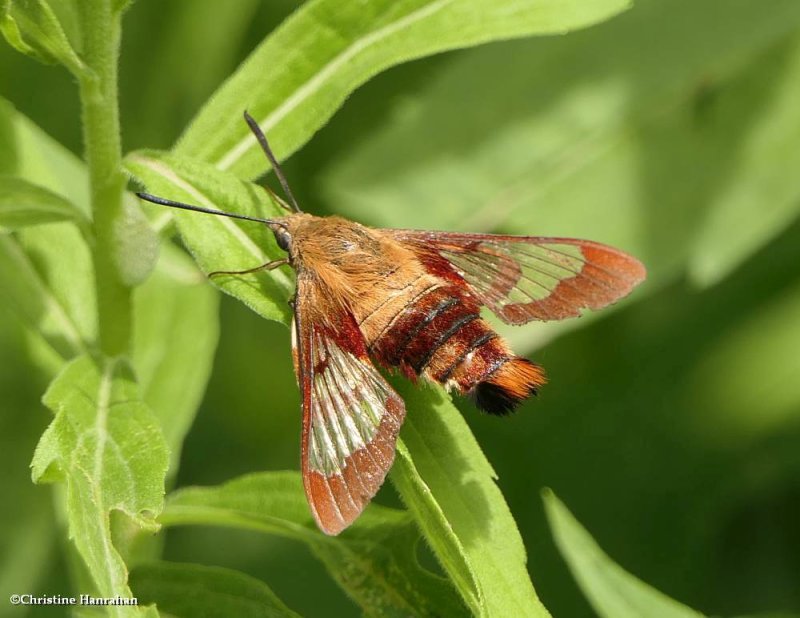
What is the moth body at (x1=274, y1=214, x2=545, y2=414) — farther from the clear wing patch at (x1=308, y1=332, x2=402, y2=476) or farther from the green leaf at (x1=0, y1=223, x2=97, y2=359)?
the green leaf at (x1=0, y1=223, x2=97, y2=359)

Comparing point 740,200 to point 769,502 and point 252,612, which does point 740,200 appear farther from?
point 252,612

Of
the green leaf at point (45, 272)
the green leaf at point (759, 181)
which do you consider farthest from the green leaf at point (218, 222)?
the green leaf at point (759, 181)

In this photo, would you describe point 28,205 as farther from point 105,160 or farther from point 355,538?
point 355,538

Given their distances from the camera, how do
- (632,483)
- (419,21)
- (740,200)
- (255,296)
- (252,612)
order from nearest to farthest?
(255,296), (252,612), (419,21), (740,200), (632,483)

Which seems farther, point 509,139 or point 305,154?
point 305,154

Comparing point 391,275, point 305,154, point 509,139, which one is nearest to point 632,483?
point 509,139

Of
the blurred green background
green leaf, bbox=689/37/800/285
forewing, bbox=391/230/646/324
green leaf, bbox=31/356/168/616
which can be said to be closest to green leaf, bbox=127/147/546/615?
green leaf, bbox=31/356/168/616

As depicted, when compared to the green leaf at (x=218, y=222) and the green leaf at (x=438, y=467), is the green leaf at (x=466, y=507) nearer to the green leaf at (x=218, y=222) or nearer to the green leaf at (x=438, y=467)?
the green leaf at (x=438, y=467)

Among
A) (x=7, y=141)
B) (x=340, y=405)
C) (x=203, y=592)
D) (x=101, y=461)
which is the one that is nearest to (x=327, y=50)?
(x=340, y=405)

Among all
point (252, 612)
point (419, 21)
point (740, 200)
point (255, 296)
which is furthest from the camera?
point (740, 200)
